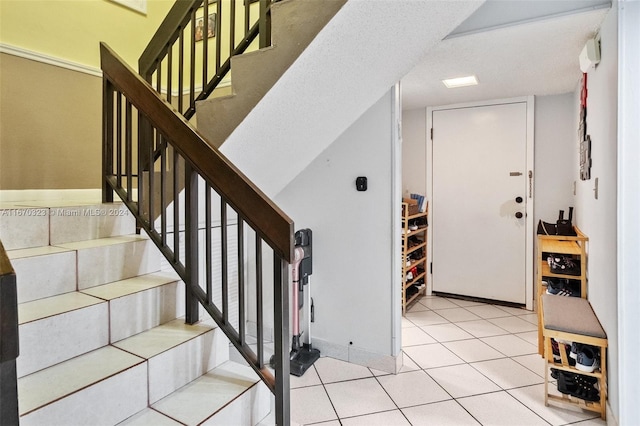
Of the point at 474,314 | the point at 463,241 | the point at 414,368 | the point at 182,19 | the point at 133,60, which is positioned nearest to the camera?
the point at 182,19

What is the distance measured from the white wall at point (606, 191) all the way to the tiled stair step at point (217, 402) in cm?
170

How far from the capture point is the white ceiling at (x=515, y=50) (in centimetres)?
211

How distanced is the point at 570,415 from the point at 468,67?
250 centimetres

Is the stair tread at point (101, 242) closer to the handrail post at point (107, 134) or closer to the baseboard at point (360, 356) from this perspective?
the handrail post at point (107, 134)

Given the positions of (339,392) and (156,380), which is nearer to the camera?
(156,380)

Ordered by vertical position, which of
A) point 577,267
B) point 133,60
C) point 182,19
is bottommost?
point 577,267

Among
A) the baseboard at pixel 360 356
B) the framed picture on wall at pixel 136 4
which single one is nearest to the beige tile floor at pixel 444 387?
the baseboard at pixel 360 356

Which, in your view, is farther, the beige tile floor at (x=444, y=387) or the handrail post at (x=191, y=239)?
the beige tile floor at (x=444, y=387)

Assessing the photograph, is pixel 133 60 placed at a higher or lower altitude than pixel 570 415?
higher

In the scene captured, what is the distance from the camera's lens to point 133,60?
318cm

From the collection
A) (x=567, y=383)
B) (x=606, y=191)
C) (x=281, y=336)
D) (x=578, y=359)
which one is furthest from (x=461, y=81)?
(x=281, y=336)

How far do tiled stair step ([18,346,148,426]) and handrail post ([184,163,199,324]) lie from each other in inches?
13.3
